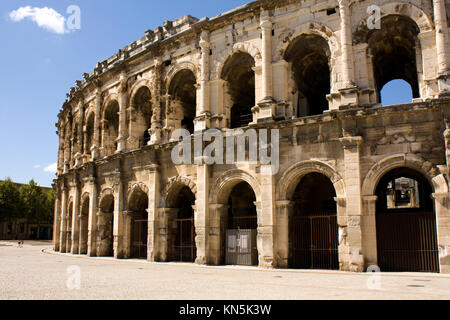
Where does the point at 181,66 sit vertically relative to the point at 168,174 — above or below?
above

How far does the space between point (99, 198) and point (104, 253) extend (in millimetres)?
2558

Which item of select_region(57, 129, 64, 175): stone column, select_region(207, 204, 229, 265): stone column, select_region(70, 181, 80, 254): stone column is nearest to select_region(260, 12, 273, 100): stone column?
select_region(207, 204, 229, 265): stone column

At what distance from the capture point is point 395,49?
13.7m

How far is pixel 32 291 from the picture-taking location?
7.28 m

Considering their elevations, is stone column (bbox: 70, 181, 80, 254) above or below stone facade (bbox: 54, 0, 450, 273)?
below

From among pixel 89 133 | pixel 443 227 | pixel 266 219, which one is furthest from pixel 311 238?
pixel 89 133

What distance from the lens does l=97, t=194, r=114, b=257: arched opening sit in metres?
19.2

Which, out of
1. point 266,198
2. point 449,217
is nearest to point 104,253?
point 266,198

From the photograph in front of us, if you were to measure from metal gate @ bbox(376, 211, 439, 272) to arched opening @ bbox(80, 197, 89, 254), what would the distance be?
14787 millimetres

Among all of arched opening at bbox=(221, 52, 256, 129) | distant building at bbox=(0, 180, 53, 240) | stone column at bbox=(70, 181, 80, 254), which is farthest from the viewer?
distant building at bbox=(0, 180, 53, 240)

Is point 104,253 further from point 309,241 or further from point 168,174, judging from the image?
point 309,241

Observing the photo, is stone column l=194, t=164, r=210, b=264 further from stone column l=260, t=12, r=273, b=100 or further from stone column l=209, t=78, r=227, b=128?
stone column l=260, t=12, r=273, b=100

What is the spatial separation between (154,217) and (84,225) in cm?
711

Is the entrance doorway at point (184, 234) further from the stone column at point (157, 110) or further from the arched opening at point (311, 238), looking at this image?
the arched opening at point (311, 238)
